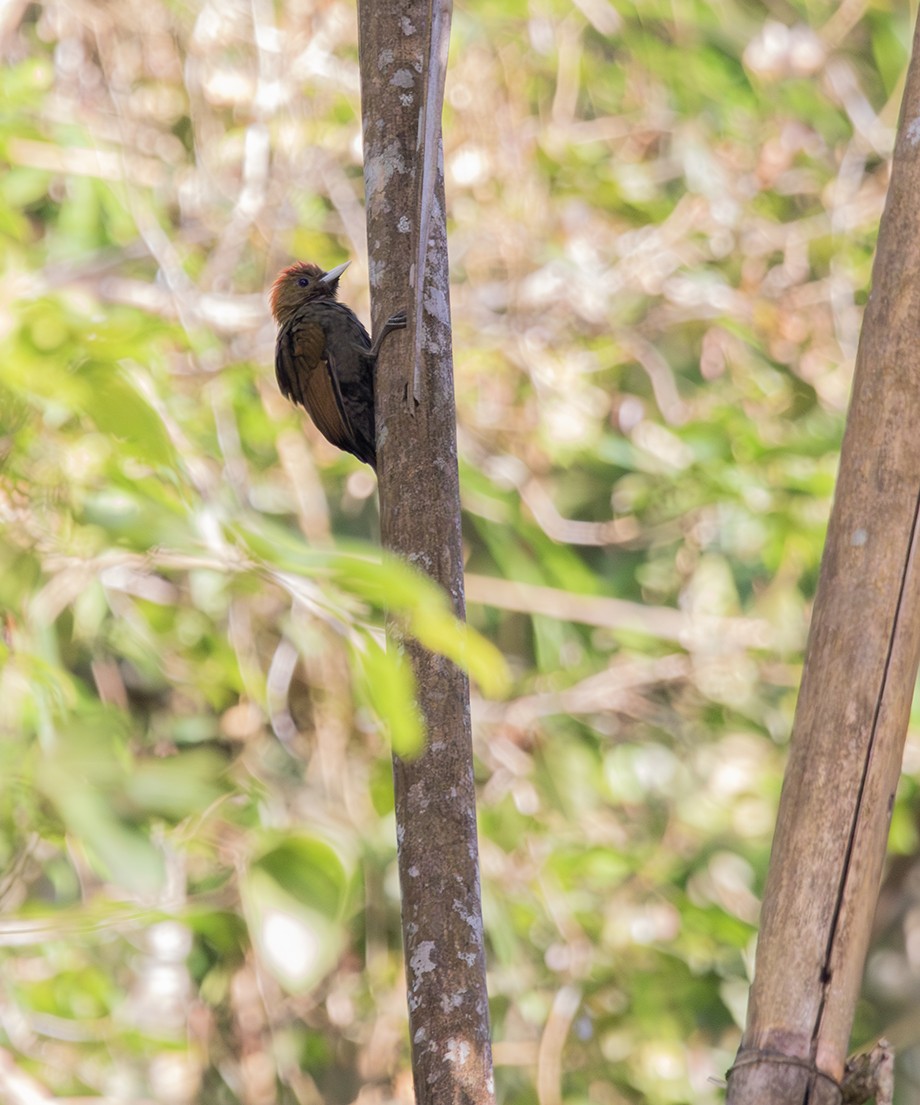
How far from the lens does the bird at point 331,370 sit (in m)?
2.89

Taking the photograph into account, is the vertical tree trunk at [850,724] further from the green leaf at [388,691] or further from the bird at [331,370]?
the bird at [331,370]

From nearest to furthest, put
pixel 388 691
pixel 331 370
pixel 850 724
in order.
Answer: pixel 388 691 → pixel 850 724 → pixel 331 370

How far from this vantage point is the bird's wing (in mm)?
2932

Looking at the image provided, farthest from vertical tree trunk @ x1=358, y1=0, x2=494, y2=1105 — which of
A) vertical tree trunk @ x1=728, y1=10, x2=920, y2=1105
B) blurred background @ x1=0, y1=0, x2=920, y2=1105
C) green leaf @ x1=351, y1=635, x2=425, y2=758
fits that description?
blurred background @ x1=0, y1=0, x2=920, y2=1105

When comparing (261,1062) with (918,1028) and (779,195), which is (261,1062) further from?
(779,195)

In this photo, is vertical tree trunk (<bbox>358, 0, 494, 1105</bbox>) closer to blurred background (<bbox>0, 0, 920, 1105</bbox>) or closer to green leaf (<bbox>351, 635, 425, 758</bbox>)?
green leaf (<bbox>351, 635, 425, 758</bbox>)

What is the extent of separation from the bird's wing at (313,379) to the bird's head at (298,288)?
21 centimetres

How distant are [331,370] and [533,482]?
1694 mm

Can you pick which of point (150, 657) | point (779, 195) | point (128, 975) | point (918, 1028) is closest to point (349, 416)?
point (150, 657)

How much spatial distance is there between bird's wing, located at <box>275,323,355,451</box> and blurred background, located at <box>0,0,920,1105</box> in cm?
35

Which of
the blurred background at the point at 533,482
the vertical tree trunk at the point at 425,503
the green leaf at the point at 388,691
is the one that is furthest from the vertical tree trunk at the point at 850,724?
the blurred background at the point at 533,482

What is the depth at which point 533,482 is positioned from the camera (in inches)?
178

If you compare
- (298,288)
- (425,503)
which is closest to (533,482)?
(298,288)

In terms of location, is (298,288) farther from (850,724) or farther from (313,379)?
(850,724)
